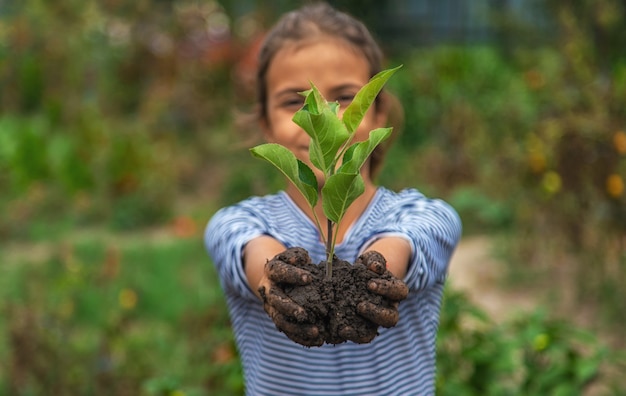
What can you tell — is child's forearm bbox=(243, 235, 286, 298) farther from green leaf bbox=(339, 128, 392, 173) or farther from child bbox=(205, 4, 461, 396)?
green leaf bbox=(339, 128, 392, 173)

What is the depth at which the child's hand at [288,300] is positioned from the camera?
120cm

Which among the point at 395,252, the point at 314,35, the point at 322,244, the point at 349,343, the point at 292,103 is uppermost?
the point at 314,35

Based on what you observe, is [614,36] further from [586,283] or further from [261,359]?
[261,359]

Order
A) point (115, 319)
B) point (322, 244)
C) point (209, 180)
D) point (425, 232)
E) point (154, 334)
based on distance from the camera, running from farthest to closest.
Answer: point (209, 180) → point (154, 334) → point (115, 319) → point (322, 244) → point (425, 232)

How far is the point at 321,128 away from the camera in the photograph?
1215 millimetres

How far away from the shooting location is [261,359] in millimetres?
1678

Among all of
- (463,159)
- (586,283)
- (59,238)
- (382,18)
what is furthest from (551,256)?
(382,18)

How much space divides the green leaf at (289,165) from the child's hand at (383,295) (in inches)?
5.8

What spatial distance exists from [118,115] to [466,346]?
250 inches

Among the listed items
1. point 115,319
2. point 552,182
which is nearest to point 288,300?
point 115,319

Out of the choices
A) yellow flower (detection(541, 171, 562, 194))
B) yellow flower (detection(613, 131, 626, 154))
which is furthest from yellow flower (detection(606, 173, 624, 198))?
yellow flower (detection(541, 171, 562, 194))

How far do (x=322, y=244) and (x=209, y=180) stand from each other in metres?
5.57

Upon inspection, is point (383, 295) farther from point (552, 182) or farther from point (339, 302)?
point (552, 182)

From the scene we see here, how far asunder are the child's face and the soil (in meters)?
0.43
